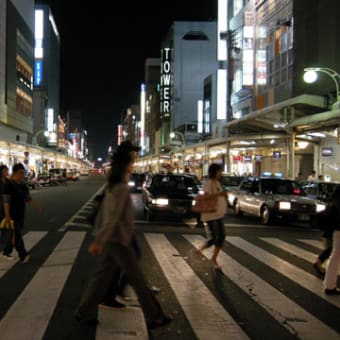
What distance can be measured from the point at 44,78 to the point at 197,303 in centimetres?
10777

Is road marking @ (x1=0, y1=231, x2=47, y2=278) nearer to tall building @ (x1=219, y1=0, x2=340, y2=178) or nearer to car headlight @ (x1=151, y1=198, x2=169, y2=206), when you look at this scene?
car headlight @ (x1=151, y1=198, x2=169, y2=206)

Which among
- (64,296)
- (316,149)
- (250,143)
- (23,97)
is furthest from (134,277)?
(23,97)

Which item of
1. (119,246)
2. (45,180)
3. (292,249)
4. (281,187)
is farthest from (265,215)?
(45,180)

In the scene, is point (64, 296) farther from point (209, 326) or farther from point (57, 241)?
point (57, 241)

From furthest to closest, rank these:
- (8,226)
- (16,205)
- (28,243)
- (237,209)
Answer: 1. (237,209)
2. (28,243)
3. (16,205)
4. (8,226)

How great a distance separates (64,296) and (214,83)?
6521 cm

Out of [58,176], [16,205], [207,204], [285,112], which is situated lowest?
[58,176]

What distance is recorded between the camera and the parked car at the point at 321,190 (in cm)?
1759

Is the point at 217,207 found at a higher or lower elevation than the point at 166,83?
lower

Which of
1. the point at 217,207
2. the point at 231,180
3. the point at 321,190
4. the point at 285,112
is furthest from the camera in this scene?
the point at 285,112

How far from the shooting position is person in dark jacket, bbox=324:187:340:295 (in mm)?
6961

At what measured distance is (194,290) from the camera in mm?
7223

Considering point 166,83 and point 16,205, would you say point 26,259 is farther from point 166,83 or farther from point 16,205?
point 166,83

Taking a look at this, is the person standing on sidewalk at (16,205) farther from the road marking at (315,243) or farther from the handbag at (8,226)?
the road marking at (315,243)
